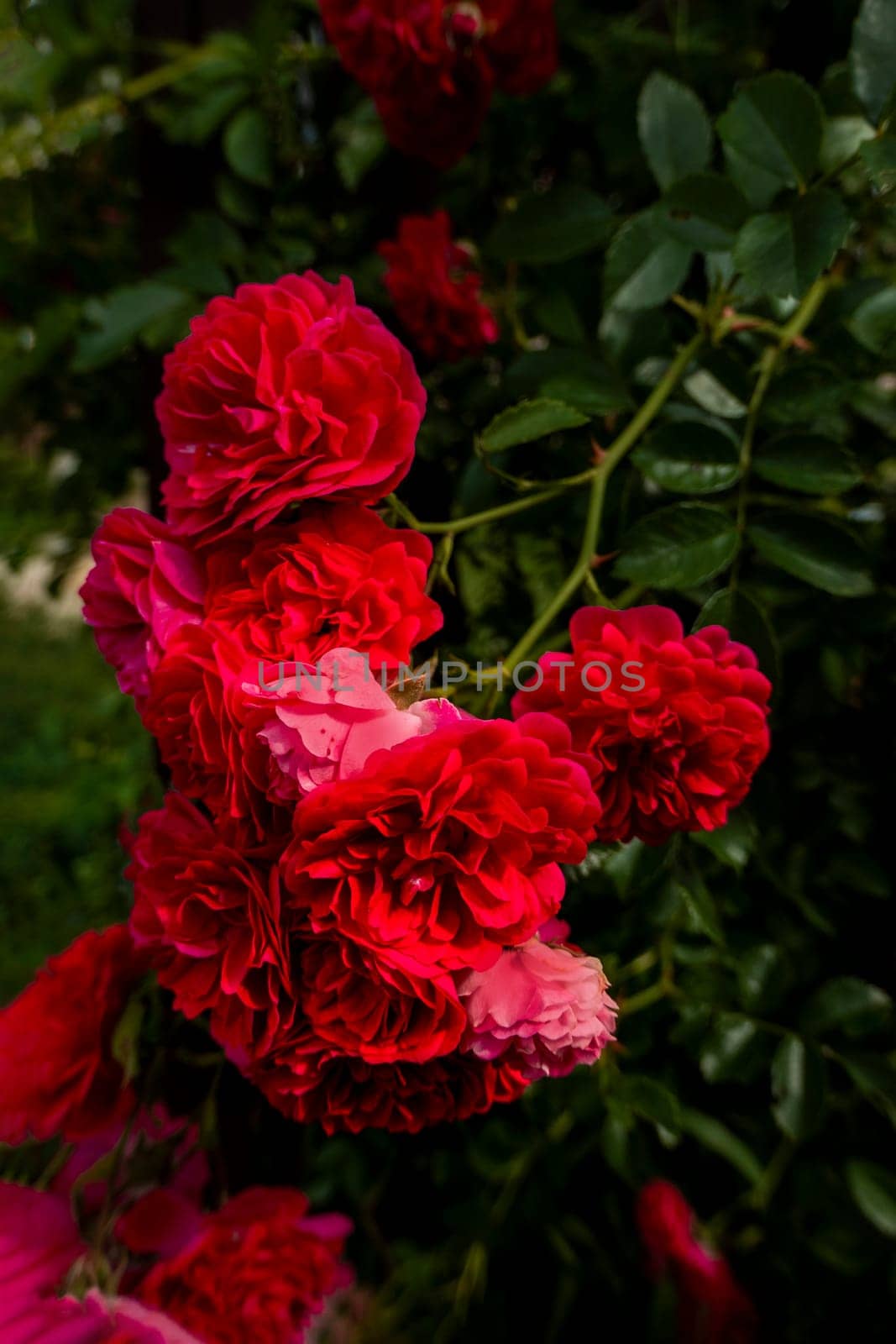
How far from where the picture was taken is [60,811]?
6.66 ft

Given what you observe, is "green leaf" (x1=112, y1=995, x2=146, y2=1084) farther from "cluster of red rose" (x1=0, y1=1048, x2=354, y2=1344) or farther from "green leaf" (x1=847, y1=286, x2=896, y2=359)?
"green leaf" (x1=847, y1=286, x2=896, y2=359)

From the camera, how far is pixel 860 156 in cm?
49

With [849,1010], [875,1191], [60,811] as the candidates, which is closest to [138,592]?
[849,1010]

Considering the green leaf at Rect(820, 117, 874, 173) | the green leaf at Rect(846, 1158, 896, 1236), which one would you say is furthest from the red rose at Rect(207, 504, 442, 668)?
the green leaf at Rect(846, 1158, 896, 1236)

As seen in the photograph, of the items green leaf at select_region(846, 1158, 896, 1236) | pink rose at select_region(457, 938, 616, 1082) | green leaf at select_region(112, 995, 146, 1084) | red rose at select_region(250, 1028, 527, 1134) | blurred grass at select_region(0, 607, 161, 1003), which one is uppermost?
pink rose at select_region(457, 938, 616, 1082)

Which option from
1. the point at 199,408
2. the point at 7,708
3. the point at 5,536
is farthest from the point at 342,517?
the point at 7,708

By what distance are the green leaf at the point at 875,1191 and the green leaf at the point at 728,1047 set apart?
229 millimetres

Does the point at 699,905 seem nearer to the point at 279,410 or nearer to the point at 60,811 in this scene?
the point at 279,410

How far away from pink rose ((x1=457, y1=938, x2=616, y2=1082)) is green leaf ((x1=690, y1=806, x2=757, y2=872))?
15 centimetres

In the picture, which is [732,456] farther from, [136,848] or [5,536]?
[5,536]

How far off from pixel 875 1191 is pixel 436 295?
803 millimetres

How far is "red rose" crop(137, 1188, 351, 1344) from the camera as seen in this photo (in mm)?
542

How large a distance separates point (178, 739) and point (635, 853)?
0.27 m

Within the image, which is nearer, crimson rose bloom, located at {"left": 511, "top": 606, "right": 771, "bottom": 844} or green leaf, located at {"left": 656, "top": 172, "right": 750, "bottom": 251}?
crimson rose bloom, located at {"left": 511, "top": 606, "right": 771, "bottom": 844}
